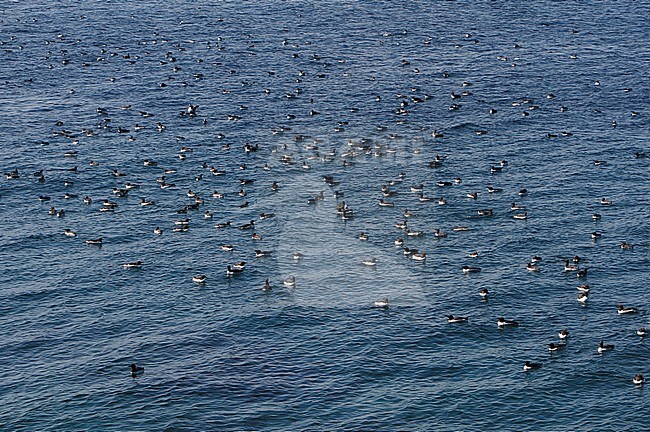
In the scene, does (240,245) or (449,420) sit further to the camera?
(240,245)

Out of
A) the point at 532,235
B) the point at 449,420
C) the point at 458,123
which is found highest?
the point at 458,123

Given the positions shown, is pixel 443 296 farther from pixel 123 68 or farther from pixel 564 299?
pixel 123 68

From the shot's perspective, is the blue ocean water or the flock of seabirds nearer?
the blue ocean water

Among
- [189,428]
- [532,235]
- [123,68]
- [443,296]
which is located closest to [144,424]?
[189,428]

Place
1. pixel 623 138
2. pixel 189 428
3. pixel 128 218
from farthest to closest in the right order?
pixel 623 138 → pixel 128 218 → pixel 189 428

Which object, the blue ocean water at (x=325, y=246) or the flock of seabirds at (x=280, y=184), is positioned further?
the flock of seabirds at (x=280, y=184)

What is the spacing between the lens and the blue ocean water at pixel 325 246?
102750 millimetres

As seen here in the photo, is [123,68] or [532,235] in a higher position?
[123,68]

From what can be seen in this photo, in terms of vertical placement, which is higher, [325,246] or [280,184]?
[280,184]

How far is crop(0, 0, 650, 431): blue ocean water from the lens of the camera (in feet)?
337

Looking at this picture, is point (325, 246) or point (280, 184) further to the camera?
point (280, 184)

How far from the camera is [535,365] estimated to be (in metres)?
105

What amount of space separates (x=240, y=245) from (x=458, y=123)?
165 ft

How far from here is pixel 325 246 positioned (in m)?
132
